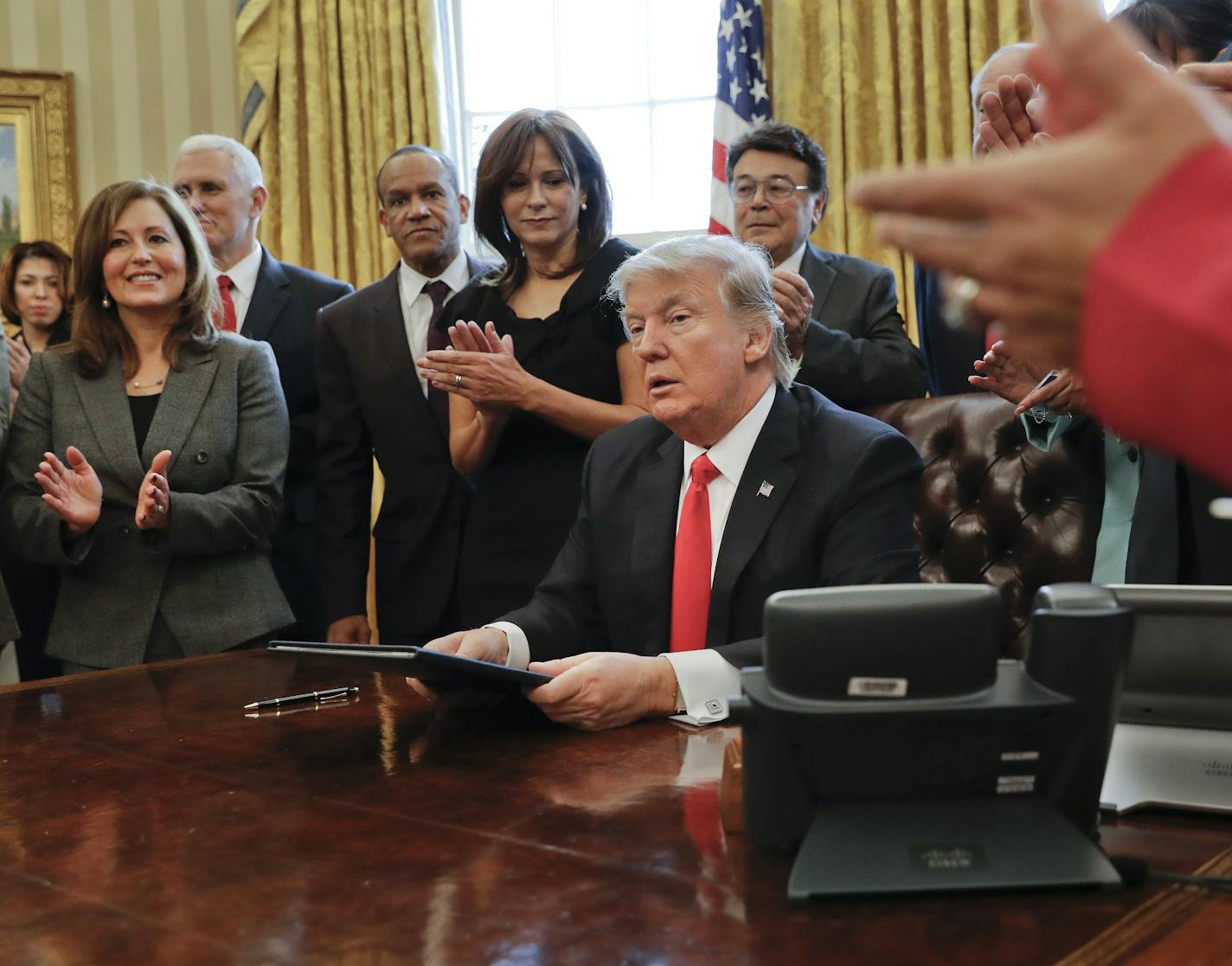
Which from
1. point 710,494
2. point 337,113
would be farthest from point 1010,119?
point 337,113

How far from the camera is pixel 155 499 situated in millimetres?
2822

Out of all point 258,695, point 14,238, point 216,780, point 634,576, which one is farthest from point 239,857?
point 14,238

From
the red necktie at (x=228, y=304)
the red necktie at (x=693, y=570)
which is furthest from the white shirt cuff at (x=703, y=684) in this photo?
the red necktie at (x=228, y=304)

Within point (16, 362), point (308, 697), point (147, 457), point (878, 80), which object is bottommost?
point (308, 697)

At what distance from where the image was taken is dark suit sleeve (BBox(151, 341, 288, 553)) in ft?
9.41

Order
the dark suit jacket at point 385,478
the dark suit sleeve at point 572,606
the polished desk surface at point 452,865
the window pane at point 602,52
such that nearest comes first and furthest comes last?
the polished desk surface at point 452,865 < the dark suit sleeve at point 572,606 < the dark suit jacket at point 385,478 < the window pane at point 602,52

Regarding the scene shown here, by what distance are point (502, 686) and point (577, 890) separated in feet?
2.37

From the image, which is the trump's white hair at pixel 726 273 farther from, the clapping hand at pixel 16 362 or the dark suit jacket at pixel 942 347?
the clapping hand at pixel 16 362

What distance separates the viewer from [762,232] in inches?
138

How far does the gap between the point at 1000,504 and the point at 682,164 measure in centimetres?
379

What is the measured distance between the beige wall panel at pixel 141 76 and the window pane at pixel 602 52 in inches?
62.8

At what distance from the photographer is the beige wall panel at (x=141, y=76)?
252 inches

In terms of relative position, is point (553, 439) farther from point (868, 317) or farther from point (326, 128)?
point (326, 128)

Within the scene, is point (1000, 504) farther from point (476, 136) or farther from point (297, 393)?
point (476, 136)
